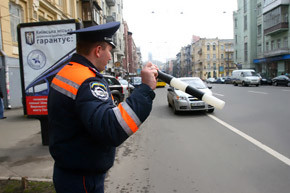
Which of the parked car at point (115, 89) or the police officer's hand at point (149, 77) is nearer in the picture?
the police officer's hand at point (149, 77)

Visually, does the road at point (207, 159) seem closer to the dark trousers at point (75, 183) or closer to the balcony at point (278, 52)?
the dark trousers at point (75, 183)

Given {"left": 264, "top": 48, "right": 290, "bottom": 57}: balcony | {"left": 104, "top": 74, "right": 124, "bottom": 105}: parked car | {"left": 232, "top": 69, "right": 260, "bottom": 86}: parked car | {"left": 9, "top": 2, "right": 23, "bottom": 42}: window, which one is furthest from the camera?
{"left": 264, "top": 48, "right": 290, "bottom": 57}: balcony

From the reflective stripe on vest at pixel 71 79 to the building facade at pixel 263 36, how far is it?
132ft

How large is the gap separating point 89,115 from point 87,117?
2 cm

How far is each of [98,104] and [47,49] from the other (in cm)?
501

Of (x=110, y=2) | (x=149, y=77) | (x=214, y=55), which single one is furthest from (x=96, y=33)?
(x=214, y=55)

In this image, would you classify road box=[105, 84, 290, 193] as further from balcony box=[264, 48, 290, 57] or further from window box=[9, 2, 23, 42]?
balcony box=[264, 48, 290, 57]

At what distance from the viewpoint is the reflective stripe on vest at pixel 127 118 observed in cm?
132

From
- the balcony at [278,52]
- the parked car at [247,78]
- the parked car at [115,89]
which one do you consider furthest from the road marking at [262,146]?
the balcony at [278,52]

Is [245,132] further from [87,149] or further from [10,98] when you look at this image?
[10,98]

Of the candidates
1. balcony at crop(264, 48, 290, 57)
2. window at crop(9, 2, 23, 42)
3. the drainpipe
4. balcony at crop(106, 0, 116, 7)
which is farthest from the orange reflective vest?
balcony at crop(106, 0, 116, 7)

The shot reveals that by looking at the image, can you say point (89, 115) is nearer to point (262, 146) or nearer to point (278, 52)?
point (262, 146)

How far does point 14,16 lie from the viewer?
552 inches

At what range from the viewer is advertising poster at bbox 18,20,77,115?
220 inches
